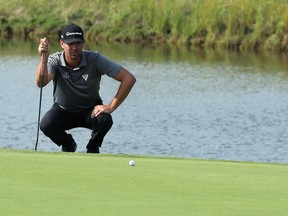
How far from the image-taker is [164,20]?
37.0 meters

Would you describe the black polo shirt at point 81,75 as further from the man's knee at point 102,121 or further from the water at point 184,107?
the water at point 184,107

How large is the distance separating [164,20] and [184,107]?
1504 cm

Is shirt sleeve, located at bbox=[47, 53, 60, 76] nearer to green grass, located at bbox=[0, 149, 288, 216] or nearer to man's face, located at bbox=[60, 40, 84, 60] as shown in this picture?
man's face, located at bbox=[60, 40, 84, 60]

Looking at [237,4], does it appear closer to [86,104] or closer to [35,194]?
[86,104]

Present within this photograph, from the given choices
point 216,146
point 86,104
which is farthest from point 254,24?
point 86,104

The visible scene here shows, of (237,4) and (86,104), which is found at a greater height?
(86,104)

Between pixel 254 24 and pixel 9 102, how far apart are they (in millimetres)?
14801

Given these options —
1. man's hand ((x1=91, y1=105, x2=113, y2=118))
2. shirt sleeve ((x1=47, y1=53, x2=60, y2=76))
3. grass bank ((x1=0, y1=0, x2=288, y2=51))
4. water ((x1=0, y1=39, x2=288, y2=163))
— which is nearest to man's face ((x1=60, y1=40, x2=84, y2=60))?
shirt sleeve ((x1=47, y1=53, x2=60, y2=76))

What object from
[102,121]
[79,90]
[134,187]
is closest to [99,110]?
[102,121]

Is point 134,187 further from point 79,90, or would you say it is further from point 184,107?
point 184,107

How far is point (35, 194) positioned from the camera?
17.1ft

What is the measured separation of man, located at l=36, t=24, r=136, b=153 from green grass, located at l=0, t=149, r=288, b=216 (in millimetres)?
2185

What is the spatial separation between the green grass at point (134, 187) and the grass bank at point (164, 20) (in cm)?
2834

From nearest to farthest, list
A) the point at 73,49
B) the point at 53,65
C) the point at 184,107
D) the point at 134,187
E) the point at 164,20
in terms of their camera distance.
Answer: the point at 134,187, the point at 73,49, the point at 53,65, the point at 184,107, the point at 164,20
